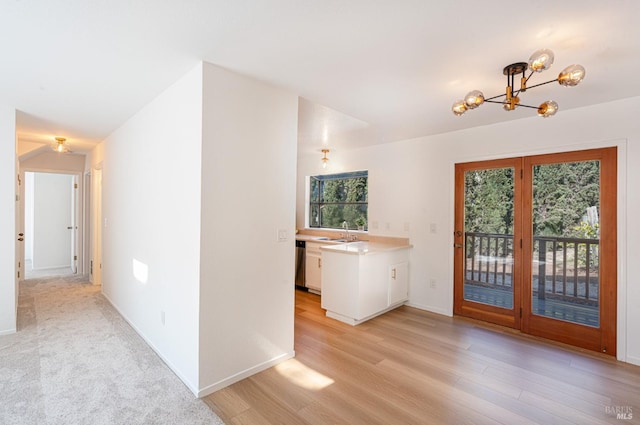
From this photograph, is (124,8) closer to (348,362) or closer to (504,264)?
(348,362)

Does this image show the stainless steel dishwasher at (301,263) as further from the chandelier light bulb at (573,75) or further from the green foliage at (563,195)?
the chandelier light bulb at (573,75)

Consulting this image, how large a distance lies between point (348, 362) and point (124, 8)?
2.96 m

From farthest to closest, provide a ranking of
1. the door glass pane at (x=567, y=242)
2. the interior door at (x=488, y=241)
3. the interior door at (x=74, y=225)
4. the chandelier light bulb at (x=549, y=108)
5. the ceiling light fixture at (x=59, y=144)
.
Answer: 1. the interior door at (x=74, y=225)
2. the ceiling light fixture at (x=59, y=144)
3. the interior door at (x=488, y=241)
4. the door glass pane at (x=567, y=242)
5. the chandelier light bulb at (x=549, y=108)

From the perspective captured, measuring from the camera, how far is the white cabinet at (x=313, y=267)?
193 inches

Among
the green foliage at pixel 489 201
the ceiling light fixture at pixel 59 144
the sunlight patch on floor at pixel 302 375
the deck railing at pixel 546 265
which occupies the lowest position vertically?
the sunlight patch on floor at pixel 302 375

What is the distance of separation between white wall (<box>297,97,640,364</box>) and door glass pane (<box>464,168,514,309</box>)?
22 centimetres

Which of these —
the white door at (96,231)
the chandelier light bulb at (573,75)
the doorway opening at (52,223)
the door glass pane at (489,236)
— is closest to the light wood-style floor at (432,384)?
the door glass pane at (489,236)

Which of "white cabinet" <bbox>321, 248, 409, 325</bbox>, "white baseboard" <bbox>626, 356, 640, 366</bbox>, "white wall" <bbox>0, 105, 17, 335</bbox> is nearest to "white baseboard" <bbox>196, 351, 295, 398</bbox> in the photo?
"white cabinet" <bbox>321, 248, 409, 325</bbox>

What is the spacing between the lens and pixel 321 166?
591cm

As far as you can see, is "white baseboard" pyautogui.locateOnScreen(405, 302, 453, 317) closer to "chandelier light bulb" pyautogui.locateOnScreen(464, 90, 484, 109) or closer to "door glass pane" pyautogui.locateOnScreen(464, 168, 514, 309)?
"door glass pane" pyautogui.locateOnScreen(464, 168, 514, 309)

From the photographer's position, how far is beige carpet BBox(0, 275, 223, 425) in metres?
2.02

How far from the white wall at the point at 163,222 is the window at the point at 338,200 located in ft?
10.5

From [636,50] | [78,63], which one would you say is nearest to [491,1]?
[636,50]

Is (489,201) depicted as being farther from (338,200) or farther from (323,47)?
(323,47)
